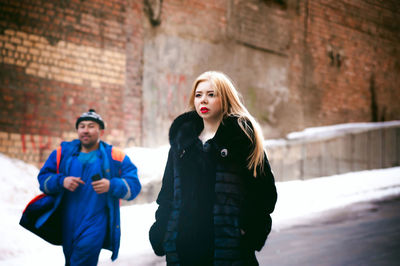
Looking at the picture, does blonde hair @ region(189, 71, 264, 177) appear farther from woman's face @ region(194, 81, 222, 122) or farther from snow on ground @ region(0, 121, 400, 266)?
snow on ground @ region(0, 121, 400, 266)

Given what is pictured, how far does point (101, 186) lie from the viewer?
335cm

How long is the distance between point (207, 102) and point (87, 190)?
1.62m

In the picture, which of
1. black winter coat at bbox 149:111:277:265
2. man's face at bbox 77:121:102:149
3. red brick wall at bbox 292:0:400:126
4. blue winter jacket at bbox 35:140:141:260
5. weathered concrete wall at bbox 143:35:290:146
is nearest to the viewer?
black winter coat at bbox 149:111:277:265

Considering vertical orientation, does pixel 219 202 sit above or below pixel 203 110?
below

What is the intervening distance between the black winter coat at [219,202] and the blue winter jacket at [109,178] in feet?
3.99

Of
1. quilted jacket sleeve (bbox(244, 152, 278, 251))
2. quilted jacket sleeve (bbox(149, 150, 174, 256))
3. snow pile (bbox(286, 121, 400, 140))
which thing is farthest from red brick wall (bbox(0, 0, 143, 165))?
quilted jacket sleeve (bbox(244, 152, 278, 251))

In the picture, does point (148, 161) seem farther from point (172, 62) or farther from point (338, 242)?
point (338, 242)

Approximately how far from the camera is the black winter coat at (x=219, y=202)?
6.97 ft

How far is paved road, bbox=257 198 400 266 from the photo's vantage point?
4.82m

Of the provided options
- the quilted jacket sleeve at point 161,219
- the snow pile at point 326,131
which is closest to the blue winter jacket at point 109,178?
the quilted jacket sleeve at point 161,219

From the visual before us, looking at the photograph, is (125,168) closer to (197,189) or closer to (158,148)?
(197,189)

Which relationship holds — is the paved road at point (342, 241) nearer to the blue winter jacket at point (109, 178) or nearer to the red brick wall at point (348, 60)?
the blue winter jacket at point (109, 178)

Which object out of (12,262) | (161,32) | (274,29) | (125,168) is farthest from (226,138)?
(274,29)

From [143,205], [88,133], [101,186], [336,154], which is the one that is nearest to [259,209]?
[101,186]
